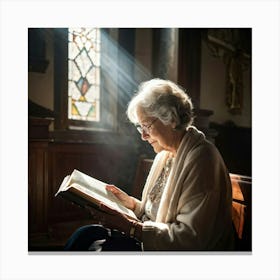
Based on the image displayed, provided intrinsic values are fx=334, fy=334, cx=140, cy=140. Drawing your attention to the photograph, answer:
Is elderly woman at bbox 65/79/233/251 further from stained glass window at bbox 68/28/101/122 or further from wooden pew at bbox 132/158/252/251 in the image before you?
stained glass window at bbox 68/28/101/122

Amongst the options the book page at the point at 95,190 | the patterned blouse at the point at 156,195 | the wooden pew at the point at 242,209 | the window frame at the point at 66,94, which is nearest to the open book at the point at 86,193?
the book page at the point at 95,190

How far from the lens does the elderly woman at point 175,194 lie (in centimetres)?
135

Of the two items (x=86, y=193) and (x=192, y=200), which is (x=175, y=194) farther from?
(x=86, y=193)

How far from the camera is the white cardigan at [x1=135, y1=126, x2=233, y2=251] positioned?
1345mm

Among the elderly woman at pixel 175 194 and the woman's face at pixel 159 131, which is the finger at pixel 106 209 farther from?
the woman's face at pixel 159 131

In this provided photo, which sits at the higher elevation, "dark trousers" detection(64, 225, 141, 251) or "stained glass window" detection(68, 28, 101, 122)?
"stained glass window" detection(68, 28, 101, 122)

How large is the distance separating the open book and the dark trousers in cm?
15

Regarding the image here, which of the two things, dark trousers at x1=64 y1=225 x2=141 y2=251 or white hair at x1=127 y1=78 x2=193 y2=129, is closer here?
white hair at x1=127 y1=78 x2=193 y2=129

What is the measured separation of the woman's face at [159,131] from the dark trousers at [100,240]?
0.46m

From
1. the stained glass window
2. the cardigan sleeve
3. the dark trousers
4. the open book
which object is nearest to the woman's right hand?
the open book
